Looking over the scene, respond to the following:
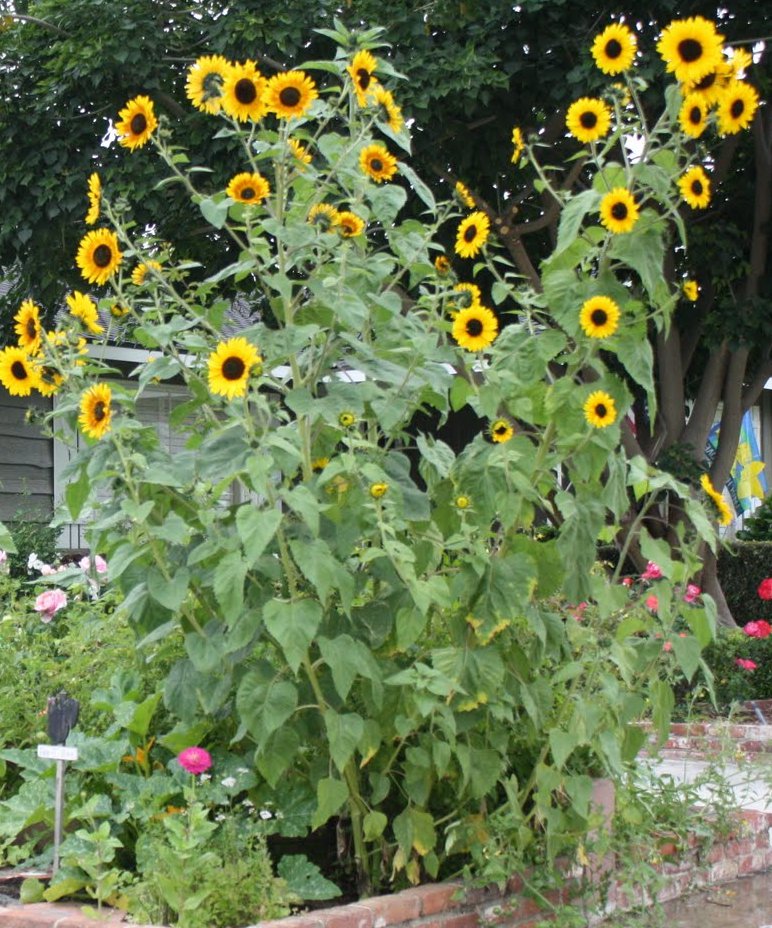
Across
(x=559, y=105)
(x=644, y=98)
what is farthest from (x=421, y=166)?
(x=644, y=98)

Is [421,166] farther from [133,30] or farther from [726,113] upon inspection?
[726,113]

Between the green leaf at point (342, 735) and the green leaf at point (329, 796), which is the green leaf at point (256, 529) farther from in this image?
the green leaf at point (329, 796)

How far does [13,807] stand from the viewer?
447 cm

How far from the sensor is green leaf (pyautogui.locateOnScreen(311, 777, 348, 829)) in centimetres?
392

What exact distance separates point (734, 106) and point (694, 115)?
14cm

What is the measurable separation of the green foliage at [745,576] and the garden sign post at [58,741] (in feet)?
35.0

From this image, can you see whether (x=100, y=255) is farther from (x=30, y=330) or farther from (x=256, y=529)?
(x=256, y=529)

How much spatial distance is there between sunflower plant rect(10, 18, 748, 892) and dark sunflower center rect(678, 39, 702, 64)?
2 centimetres

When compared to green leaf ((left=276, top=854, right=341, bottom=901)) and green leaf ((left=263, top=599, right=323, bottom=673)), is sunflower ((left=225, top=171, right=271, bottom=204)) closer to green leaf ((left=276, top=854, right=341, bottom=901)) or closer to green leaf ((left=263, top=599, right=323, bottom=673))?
green leaf ((left=263, top=599, right=323, bottom=673))

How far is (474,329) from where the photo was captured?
3.91 metres

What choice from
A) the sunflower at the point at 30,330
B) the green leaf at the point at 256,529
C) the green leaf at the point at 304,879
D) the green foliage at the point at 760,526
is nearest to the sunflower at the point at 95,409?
the sunflower at the point at 30,330

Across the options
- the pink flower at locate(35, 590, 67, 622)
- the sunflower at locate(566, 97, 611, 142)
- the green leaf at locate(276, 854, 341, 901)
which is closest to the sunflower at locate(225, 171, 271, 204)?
the sunflower at locate(566, 97, 611, 142)

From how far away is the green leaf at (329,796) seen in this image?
3.92 meters

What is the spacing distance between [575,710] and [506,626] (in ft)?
1.06
